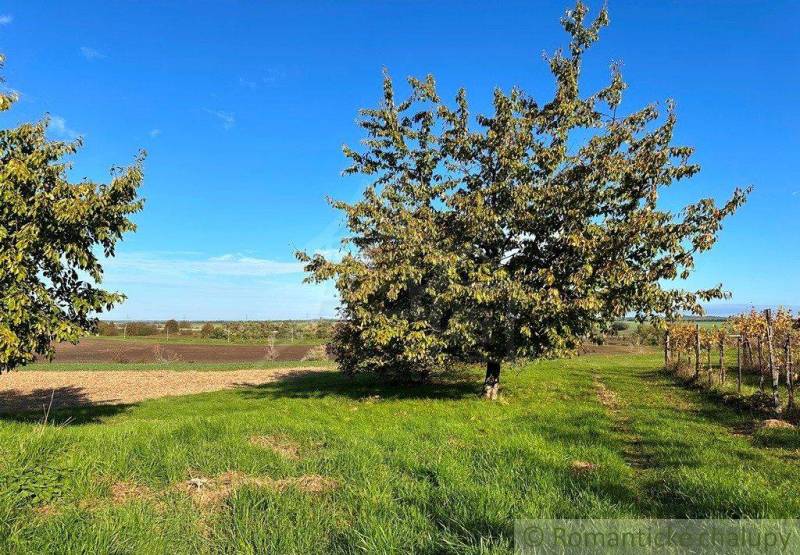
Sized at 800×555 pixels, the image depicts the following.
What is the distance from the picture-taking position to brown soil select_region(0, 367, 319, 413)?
2305 centimetres

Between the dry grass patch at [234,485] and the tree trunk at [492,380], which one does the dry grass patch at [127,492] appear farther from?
the tree trunk at [492,380]

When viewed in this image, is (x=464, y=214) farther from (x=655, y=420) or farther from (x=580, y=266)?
(x=655, y=420)

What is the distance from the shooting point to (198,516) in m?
5.66

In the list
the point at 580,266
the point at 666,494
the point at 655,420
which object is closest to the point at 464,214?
the point at 580,266

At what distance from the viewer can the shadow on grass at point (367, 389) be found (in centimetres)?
2111

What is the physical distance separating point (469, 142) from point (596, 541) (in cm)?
1432

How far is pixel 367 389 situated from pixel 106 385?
17.1 metres

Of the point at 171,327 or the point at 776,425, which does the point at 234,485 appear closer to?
the point at 776,425

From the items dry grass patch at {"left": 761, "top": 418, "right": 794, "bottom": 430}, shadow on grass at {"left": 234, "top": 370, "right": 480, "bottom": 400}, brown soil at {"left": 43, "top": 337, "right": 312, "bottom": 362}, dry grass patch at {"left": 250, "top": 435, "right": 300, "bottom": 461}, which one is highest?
dry grass patch at {"left": 761, "top": 418, "right": 794, "bottom": 430}

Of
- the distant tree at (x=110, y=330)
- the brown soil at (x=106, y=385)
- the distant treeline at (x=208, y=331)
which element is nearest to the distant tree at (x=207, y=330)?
the distant treeline at (x=208, y=331)

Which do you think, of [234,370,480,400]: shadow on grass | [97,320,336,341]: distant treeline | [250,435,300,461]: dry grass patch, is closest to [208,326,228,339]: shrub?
[97,320,336,341]: distant treeline

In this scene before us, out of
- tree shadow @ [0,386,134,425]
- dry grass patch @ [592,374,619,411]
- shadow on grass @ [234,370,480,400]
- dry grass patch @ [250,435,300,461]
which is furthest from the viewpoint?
shadow on grass @ [234,370,480,400]

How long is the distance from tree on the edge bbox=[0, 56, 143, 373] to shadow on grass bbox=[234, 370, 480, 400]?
10.6 metres

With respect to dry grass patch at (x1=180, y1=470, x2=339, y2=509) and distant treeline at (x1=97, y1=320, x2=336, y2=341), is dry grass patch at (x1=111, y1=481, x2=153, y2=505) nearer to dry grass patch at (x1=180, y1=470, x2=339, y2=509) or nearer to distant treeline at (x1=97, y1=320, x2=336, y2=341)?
dry grass patch at (x1=180, y1=470, x2=339, y2=509)
